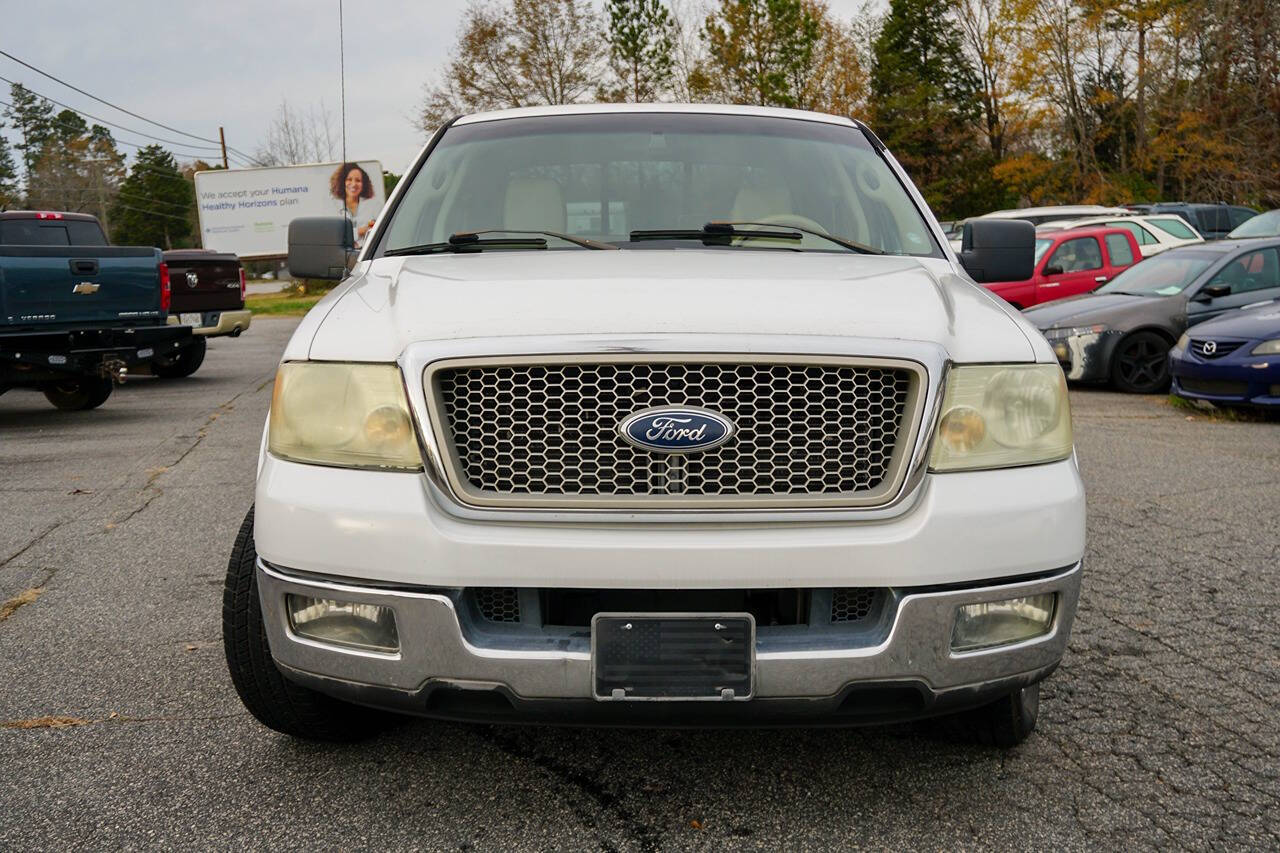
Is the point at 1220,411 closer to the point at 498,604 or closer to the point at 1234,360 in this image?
the point at 1234,360

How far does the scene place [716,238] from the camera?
3729mm

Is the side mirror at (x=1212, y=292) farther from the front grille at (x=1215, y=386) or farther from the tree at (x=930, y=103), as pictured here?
the tree at (x=930, y=103)

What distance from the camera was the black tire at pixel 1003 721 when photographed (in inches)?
120

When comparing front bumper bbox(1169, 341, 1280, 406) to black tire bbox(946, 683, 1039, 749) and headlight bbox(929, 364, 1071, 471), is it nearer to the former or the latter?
black tire bbox(946, 683, 1039, 749)

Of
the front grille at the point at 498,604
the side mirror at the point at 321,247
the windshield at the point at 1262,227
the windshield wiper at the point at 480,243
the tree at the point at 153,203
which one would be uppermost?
the windshield wiper at the point at 480,243

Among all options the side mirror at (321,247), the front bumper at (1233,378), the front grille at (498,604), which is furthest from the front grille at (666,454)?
the front bumper at (1233,378)

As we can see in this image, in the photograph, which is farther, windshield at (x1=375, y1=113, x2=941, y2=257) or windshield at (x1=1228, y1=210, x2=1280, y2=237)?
windshield at (x1=1228, y1=210, x2=1280, y2=237)

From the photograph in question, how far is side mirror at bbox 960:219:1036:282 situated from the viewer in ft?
13.7

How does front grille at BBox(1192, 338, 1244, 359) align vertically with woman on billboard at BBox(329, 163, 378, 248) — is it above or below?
above

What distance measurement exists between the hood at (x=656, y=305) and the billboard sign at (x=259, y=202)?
142 feet

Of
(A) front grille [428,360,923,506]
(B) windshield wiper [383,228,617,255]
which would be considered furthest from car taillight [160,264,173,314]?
(A) front grille [428,360,923,506]

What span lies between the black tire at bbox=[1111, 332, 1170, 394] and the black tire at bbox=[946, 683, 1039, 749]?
9.70 m

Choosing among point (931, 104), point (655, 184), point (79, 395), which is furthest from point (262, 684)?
point (931, 104)

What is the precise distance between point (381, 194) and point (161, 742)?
139 feet
